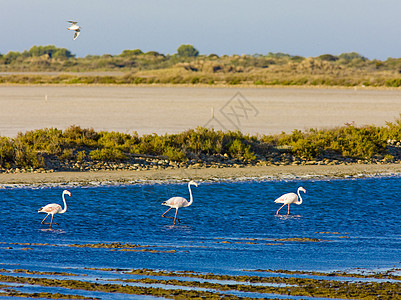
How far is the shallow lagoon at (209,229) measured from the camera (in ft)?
33.0

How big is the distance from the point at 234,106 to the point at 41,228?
40777 mm

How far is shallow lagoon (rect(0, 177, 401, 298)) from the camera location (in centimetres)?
1005

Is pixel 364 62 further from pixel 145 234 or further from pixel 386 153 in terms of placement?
pixel 145 234

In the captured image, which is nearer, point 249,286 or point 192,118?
point 249,286

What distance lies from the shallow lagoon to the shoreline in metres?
0.81

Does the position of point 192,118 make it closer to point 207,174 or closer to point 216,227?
point 207,174

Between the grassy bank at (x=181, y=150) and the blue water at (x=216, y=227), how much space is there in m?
3.21

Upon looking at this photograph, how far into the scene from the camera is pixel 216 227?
12.8 metres

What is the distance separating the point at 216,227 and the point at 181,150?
30.3ft

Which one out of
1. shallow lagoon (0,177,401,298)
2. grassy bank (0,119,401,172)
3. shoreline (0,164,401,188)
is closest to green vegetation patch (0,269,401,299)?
shallow lagoon (0,177,401,298)

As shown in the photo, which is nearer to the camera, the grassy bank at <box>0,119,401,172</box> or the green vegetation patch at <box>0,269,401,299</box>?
the green vegetation patch at <box>0,269,401,299</box>

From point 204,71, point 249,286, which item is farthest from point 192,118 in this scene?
point 204,71

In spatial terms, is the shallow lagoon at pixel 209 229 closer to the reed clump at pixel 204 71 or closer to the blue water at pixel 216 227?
the blue water at pixel 216 227

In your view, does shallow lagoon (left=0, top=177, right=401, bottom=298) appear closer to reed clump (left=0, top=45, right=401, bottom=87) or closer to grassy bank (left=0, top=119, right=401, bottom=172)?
grassy bank (left=0, top=119, right=401, bottom=172)
